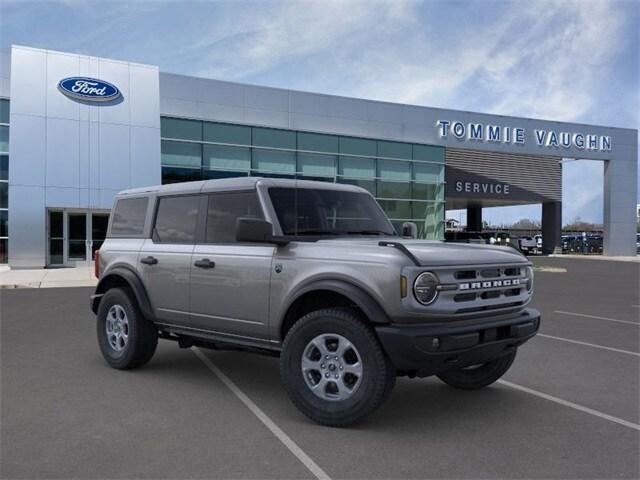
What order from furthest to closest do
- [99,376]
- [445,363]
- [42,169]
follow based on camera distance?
[42,169] → [99,376] → [445,363]

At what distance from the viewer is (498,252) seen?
508 centimetres

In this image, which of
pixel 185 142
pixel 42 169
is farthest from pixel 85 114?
pixel 185 142

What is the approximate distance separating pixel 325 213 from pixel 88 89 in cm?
2005

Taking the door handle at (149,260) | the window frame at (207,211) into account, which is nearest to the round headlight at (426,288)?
the window frame at (207,211)

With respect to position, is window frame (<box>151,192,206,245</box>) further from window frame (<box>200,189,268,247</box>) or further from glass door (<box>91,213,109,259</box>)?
glass door (<box>91,213,109,259</box>)

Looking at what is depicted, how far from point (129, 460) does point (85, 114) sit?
21327mm

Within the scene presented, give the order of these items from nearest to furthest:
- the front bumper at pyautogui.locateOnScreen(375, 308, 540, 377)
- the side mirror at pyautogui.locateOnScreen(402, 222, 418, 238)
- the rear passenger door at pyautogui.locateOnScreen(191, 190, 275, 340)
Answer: the front bumper at pyautogui.locateOnScreen(375, 308, 540, 377) → the rear passenger door at pyautogui.locateOnScreen(191, 190, 275, 340) → the side mirror at pyautogui.locateOnScreen(402, 222, 418, 238)

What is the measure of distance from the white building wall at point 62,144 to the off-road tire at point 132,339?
1736 centimetres

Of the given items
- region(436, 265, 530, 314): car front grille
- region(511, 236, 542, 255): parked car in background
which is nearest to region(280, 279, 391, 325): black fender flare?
region(436, 265, 530, 314): car front grille

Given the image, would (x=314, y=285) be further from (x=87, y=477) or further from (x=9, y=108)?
(x=9, y=108)

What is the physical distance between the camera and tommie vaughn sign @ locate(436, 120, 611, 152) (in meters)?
32.3

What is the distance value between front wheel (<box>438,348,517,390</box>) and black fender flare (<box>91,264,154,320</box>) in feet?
10.2

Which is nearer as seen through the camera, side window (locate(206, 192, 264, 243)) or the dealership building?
side window (locate(206, 192, 264, 243))

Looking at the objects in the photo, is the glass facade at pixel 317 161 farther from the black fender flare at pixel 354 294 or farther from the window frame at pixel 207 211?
the black fender flare at pixel 354 294
